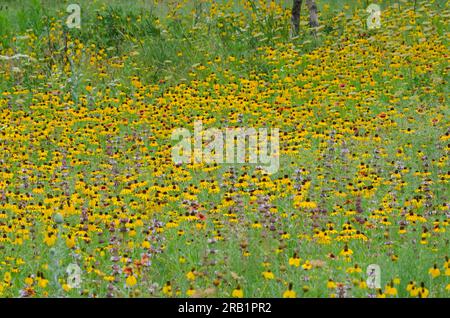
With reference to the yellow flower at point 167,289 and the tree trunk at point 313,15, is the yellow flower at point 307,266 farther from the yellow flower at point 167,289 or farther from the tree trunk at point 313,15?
the tree trunk at point 313,15

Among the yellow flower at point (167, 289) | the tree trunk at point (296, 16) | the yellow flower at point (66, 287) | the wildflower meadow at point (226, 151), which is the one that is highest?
the tree trunk at point (296, 16)

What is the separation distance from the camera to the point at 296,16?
12953 mm

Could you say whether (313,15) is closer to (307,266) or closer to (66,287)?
(307,266)

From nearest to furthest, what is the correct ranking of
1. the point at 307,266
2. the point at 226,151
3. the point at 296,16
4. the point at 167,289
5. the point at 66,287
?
the point at 167,289 → the point at 307,266 → the point at 66,287 → the point at 226,151 → the point at 296,16

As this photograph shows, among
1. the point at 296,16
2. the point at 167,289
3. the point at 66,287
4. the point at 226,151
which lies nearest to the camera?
the point at 167,289

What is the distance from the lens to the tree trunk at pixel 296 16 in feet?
42.2

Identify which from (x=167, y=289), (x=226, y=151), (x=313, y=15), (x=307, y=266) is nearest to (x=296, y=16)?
(x=313, y=15)

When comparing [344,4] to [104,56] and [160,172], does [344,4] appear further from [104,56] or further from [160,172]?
[160,172]

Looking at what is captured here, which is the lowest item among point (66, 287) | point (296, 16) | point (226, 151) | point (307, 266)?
point (66, 287)

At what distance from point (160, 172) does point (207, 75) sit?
4.69 meters

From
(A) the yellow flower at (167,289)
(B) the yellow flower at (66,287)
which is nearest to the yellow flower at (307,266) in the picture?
(A) the yellow flower at (167,289)

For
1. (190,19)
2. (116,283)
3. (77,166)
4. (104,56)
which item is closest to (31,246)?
(116,283)

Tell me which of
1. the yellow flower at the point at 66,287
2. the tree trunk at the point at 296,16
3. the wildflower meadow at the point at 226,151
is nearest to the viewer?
the yellow flower at the point at 66,287
